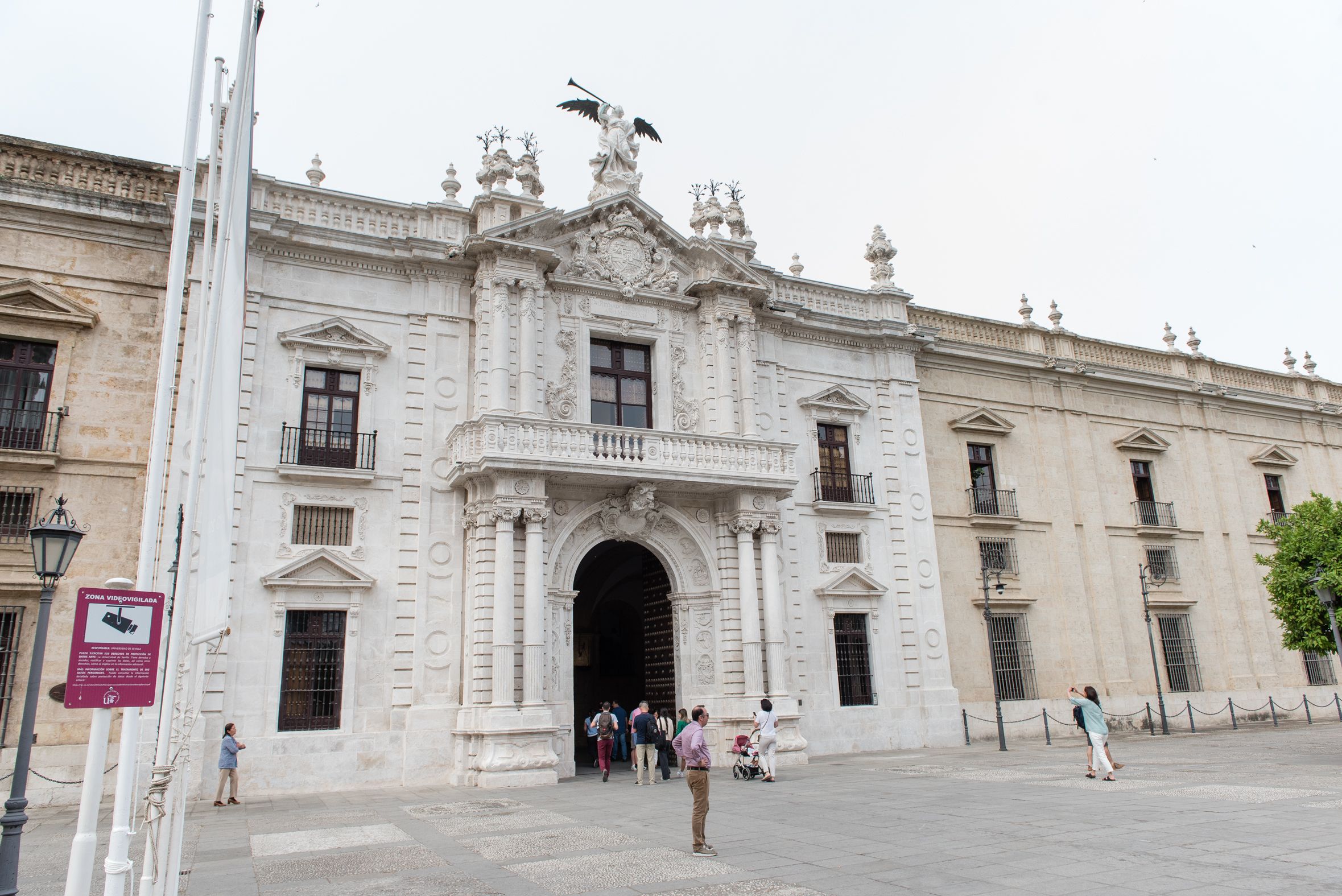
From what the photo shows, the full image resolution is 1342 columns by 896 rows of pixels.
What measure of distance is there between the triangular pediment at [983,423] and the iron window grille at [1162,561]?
20.6 ft

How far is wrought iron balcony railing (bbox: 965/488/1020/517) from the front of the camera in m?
26.4

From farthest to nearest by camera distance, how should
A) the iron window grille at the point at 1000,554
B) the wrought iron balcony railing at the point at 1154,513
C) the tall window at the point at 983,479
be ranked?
1. the wrought iron balcony railing at the point at 1154,513
2. the tall window at the point at 983,479
3. the iron window grille at the point at 1000,554

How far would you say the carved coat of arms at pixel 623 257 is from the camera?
72.0ft

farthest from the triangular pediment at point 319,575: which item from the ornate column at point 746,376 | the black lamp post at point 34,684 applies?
the ornate column at point 746,376

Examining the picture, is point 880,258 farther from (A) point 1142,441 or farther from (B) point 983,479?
(A) point 1142,441

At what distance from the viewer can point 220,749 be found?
52.1 feet

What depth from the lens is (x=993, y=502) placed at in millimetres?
26766

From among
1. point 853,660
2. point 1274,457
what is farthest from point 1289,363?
point 853,660

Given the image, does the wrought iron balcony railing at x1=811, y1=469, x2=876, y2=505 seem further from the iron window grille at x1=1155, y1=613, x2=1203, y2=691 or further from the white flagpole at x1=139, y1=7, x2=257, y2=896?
the white flagpole at x1=139, y1=7, x2=257, y2=896

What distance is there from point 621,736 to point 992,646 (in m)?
10.2

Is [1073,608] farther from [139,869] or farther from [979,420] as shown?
[139,869]

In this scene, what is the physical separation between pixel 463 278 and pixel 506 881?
14.9 meters

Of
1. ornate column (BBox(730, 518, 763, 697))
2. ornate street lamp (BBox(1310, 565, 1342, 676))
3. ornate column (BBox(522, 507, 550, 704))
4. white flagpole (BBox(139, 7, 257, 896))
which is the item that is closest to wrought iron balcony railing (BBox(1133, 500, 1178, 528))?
ornate street lamp (BBox(1310, 565, 1342, 676))

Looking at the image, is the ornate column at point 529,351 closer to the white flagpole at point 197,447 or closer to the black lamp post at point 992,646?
the white flagpole at point 197,447
